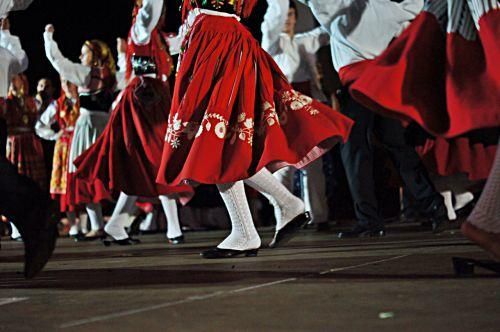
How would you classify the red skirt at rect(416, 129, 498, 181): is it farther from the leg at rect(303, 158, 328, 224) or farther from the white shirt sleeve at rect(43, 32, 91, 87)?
the white shirt sleeve at rect(43, 32, 91, 87)

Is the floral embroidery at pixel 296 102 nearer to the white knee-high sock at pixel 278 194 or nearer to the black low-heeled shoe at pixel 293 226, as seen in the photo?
the white knee-high sock at pixel 278 194

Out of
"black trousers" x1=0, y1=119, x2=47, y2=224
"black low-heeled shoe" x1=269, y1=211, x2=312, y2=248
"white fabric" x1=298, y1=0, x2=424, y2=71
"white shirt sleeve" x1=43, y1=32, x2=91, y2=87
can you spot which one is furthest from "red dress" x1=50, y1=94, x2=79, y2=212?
"black trousers" x1=0, y1=119, x2=47, y2=224

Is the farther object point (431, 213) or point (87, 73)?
point (87, 73)

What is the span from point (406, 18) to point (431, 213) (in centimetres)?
96

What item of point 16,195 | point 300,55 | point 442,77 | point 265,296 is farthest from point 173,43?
point 265,296

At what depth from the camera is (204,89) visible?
9.71 ft

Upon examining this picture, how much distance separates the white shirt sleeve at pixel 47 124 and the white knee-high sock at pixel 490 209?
19.6 ft

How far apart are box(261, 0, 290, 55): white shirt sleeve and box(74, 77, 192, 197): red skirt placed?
2.11 ft

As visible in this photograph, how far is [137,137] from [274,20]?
3.37 ft

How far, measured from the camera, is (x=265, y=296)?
173cm

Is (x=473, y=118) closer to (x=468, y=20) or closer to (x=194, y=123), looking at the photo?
(x=468, y=20)

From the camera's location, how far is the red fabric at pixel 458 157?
3.96 meters

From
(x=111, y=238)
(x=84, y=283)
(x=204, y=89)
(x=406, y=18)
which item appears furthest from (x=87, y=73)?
(x=84, y=283)

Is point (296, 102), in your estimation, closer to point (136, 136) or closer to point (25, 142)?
point (136, 136)
